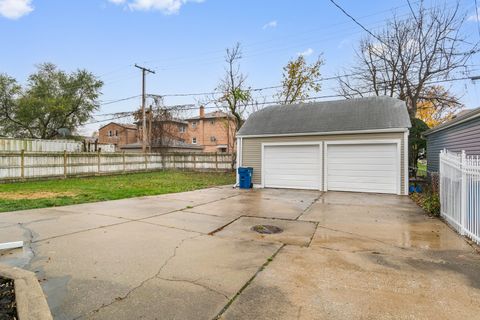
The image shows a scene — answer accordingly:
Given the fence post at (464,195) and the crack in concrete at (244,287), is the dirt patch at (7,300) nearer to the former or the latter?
the crack in concrete at (244,287)

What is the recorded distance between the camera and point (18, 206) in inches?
291

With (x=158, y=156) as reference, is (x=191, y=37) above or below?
above

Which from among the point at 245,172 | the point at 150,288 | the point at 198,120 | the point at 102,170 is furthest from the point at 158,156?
the point at 198,120

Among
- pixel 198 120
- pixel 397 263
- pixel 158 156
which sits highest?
pixel 198 120

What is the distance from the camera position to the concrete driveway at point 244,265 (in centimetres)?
257

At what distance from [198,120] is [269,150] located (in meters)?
32.1

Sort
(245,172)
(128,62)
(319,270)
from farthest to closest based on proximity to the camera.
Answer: (128,62) < (245,172) < (319,270)

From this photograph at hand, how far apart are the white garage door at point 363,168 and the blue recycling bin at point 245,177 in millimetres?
3165

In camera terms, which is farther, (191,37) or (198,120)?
(198,120)

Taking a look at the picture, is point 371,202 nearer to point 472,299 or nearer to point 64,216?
point 472,299

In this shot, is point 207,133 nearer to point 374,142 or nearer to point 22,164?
point 22,164

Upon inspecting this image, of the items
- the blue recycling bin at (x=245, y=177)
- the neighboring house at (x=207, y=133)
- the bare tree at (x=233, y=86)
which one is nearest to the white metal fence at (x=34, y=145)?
the bare tree at (x=233, y=86)

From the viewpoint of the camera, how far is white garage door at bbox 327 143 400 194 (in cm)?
1034

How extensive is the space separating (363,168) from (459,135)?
121 inches
